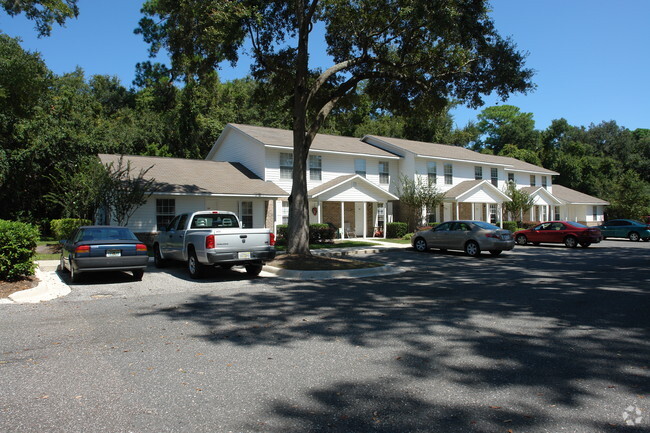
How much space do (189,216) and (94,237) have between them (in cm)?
250

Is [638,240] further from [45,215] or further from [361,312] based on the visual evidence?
[45,215]

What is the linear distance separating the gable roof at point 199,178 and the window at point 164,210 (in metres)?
0.89

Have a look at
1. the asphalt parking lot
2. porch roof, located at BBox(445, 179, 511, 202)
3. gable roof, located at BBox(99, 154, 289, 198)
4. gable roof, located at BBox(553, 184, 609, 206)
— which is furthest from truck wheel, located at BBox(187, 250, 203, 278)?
gable roof, located at BBox(553, 184, 609, 206)

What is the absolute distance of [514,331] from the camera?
6.37m

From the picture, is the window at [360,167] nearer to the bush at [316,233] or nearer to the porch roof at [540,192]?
the bush at [316,233]

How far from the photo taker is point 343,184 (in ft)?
86.4

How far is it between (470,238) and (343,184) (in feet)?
33.0

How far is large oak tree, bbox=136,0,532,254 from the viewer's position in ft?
47.6

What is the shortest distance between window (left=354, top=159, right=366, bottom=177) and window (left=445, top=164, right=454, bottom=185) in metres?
7.74

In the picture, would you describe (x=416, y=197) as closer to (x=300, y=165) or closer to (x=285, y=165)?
(x=285, y=165)

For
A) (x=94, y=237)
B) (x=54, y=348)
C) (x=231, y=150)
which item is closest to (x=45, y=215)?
(x=231, y=150)

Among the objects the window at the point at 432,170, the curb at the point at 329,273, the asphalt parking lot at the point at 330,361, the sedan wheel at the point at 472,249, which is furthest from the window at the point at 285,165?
the asphalt parking lot at the point at 330,361

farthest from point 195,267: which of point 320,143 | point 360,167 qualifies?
point 360,167

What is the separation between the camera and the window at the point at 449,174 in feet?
111
